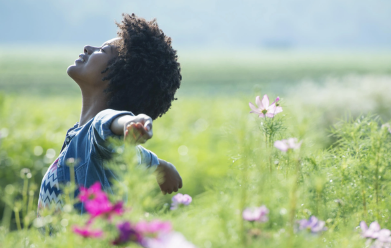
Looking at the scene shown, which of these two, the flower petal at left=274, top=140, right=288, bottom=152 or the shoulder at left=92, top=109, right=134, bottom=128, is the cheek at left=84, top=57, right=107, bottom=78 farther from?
the flower petal at left=274, top=140, right=288, bottom=152

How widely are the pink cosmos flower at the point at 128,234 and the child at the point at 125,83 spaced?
32.5 inches

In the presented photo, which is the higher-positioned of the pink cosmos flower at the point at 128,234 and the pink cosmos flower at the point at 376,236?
the pink cosmos flower at the point at 128,234

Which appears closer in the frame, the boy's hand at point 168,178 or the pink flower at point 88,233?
the pink flower at point 88,233

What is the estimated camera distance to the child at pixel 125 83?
4.84 ft

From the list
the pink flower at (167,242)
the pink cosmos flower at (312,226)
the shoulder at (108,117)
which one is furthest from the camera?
the shoulder at (108,117)

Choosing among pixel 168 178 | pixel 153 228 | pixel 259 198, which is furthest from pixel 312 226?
pixel 168 178

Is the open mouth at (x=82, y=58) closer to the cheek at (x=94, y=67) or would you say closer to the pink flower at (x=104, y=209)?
the cheek at (x=94, y=67)

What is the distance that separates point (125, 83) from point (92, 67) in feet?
0.50

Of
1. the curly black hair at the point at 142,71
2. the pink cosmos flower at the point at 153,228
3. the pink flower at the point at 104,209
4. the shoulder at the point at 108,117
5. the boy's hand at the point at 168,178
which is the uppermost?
the curly black hair at the point at 142,71

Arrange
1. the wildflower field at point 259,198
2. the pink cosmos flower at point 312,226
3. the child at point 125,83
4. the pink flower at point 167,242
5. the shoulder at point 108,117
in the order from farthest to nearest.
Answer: the child at point 125,83
the shoulder at point 108,117
the pink cosmos flower at point 312,226
the wildflower field at point 259,198
the pink flower at point 167,242

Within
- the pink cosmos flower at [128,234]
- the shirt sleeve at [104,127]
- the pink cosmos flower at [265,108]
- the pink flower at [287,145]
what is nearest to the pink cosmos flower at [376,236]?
the pink flower at [287,145]

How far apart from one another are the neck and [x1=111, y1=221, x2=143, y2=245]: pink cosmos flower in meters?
1.10

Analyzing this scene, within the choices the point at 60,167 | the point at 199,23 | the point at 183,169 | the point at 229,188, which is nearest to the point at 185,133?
the point at 183,169

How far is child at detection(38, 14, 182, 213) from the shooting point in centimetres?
148
